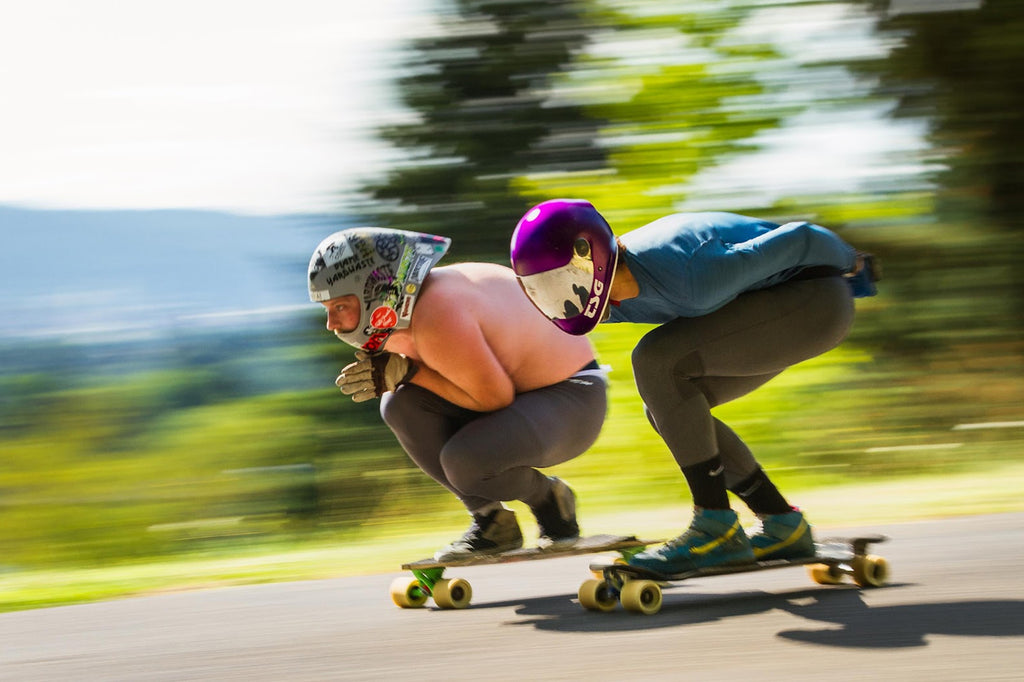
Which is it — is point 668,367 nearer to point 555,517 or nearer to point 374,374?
point 555,517

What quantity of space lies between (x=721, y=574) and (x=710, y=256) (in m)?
0.85

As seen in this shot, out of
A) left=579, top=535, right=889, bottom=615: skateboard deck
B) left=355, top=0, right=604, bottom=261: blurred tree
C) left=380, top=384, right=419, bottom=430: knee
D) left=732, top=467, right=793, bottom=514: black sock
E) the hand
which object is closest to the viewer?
left=579, top=535, right=889, bottom=615: skateboard deck

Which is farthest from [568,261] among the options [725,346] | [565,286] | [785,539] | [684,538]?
[785,539]

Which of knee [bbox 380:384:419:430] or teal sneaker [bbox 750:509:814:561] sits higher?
knee [bbox 380:384:419:430]

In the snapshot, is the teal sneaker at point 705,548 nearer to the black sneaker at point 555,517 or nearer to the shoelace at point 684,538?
the shoelace at point 684,538

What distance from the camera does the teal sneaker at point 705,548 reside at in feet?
9.89

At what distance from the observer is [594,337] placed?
8398 mm

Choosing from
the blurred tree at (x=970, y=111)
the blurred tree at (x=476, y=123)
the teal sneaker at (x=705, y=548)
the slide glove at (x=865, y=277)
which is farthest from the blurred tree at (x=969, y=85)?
the teal sneaker at (x=705, y=548)

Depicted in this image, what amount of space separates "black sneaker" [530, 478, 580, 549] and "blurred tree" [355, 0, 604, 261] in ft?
21.6

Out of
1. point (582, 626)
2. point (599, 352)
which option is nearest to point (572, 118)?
point (599, 352)

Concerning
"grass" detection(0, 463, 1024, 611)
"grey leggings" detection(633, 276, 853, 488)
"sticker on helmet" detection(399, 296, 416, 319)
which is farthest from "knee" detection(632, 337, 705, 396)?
"grass" detection(0, 463, 1024, 611)

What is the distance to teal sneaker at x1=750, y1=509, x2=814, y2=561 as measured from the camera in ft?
10.5

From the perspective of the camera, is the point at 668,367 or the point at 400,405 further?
the point at 400,405

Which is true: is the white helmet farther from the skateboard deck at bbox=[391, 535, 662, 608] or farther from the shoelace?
the shoelace
